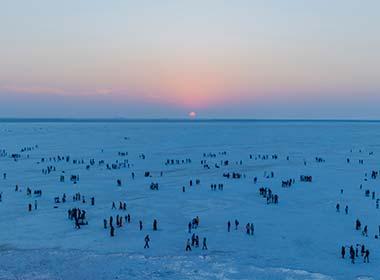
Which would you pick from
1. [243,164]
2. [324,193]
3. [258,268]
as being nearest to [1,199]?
[258,268]

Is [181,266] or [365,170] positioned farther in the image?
[365,170]

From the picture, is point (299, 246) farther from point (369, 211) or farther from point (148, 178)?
point (148, 178)

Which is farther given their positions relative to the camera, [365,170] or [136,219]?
[365,170]

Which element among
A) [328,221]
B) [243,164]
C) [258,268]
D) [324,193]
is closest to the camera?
[258,268]

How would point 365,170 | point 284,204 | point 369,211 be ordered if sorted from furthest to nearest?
point 365,170, point 284,204, point 369,211

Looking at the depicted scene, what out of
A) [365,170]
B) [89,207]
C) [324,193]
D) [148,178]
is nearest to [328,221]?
[324,193]

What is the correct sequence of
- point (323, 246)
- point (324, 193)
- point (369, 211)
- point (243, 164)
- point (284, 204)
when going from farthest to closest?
point (243, 164) < point (324, 193) < point (284, 204) < point (369, 211) < point (323, 246)

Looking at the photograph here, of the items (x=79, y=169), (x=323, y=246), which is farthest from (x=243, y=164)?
(x=323, y=246)

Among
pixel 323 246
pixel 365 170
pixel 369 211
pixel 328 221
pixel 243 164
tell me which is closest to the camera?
pixel 323 246

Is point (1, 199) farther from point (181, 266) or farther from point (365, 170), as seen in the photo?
point (365, 170)
